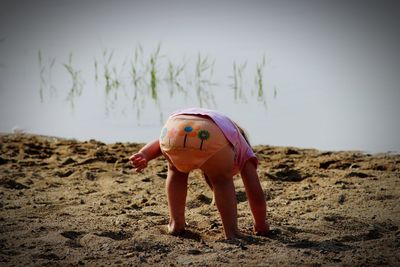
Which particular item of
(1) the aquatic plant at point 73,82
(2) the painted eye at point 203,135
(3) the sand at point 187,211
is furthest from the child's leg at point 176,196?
(1) the aquatic plant at point 73,82

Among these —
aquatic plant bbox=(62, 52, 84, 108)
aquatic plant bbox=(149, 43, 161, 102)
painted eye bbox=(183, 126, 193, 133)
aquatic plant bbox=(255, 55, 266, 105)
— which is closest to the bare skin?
painted eye bbox=(183, 126, 193, 133)

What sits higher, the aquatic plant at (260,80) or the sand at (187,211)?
the aquatic plant at (260,80)

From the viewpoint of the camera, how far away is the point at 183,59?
1218 centimetres

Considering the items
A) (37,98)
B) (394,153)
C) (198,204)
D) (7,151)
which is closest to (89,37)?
(37,98)

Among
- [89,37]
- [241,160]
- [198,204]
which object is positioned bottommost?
[198,204]

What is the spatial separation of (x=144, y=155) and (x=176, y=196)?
0.37 metres

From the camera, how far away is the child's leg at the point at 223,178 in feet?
15.1

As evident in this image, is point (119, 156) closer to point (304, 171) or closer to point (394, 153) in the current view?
point (304, 171)

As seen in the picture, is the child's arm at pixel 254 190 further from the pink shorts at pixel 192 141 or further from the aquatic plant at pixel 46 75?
the aquatic plant at pixel 46 75

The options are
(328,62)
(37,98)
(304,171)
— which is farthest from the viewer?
(328,62)

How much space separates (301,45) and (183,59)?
270 centimetres

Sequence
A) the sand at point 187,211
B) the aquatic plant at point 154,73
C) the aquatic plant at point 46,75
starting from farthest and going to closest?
1. the aquatic plant at point 46,75
2. the aquatic plant at point 154,73
3. the sand at point 187,211

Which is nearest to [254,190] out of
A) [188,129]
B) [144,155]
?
[188,129]

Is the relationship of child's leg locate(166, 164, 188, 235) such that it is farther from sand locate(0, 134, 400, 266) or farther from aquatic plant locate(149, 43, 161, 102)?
aquatic plant locate(149, 43, 161, 102)
